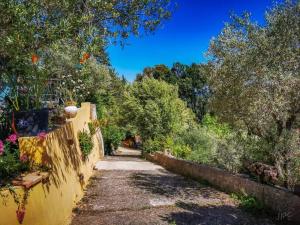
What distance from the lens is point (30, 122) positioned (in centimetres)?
713

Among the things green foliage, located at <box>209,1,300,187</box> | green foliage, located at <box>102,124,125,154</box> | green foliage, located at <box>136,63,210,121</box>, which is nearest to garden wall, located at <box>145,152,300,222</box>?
green foliage, located at <box>209,1,300,187</box>

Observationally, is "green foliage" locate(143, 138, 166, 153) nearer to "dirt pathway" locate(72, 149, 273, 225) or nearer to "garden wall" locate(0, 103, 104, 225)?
"dirt pathway" locate(72, 149, 273, 225)

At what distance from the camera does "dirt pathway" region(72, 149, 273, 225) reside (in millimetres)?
7922

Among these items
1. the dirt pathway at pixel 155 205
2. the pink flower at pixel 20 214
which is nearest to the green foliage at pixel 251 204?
the dirt pathway at pixel 155 205

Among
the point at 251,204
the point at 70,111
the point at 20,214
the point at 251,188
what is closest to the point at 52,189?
the point at 20,214

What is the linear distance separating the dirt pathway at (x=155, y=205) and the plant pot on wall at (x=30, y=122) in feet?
7.37

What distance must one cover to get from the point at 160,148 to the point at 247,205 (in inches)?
672

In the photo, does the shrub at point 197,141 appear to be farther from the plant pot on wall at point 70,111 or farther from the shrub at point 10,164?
the shrub at point 10,164

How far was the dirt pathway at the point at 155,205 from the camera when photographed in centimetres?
792

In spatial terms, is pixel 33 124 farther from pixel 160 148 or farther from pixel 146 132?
pixel 146 132

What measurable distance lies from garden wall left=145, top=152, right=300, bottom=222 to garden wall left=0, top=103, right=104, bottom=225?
4.86 m

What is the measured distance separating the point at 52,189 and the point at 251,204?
215 inches

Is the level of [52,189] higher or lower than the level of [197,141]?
→ lower

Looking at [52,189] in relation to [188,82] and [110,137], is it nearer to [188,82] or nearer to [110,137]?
[110,137]
